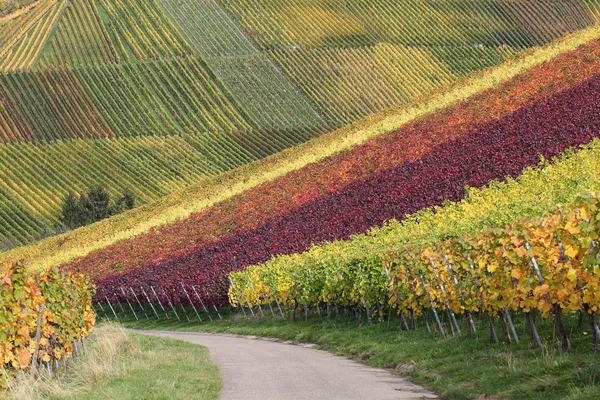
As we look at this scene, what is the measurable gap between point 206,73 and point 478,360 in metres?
100

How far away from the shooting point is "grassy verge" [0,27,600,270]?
2199 inches

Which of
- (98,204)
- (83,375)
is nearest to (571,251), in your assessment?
(83,375)

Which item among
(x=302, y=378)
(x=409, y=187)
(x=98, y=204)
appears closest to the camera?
(x=302, y=378)

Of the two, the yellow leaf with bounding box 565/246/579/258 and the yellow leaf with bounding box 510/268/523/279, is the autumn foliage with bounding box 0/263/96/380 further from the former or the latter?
the yellow leaf with bounding box 565/246/579/258

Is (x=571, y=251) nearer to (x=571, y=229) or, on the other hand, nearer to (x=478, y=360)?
(x=571, y=229)

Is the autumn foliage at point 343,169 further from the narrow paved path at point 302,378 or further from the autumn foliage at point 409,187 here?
the narrow paved path at point 302,378

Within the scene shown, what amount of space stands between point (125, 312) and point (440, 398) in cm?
3629

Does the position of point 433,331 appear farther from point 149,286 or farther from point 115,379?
point 149,286

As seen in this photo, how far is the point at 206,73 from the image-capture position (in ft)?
373

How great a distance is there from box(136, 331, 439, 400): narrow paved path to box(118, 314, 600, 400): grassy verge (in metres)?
0.47

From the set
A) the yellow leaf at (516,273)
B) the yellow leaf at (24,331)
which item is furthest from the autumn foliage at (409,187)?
the yellow leaf at (516,273)

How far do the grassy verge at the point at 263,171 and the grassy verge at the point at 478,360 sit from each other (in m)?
31.3

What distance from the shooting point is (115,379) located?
16.8 meters

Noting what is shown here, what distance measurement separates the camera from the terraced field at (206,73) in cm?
9556
